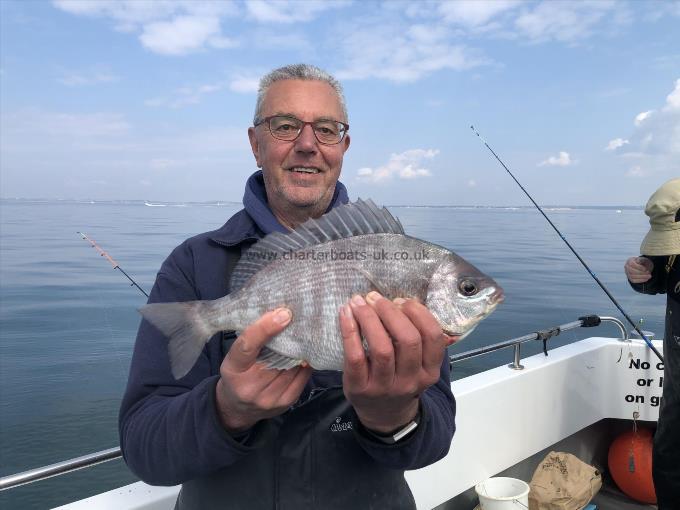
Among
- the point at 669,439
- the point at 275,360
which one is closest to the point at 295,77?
the point at 275,360

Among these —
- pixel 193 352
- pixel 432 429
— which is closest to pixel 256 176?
pixel 193 352

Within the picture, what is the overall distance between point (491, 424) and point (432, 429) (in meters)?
2.71

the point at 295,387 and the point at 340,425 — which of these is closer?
the point at 295,387

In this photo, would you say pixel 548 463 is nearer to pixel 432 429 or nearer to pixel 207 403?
pixel 432 429

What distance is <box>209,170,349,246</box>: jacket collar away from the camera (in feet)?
7.48

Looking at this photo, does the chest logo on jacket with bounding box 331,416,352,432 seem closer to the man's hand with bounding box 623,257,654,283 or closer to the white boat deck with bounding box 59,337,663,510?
the white boat deck with bounding box 59,337,663,510

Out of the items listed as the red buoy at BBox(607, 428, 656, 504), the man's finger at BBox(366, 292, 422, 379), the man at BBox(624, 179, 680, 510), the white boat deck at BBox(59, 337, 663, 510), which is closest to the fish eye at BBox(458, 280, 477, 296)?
the man's finger at BBox(366, 292, 422, 379)

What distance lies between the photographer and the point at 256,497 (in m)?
1.93

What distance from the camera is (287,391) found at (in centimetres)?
175

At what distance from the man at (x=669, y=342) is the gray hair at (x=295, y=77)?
3122 mm

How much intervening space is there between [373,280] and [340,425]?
0.68m

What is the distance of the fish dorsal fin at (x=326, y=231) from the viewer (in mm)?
2111

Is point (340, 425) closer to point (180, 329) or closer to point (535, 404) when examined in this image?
point (180, 329)

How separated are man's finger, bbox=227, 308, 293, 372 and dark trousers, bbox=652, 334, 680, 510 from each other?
3.81 metres
